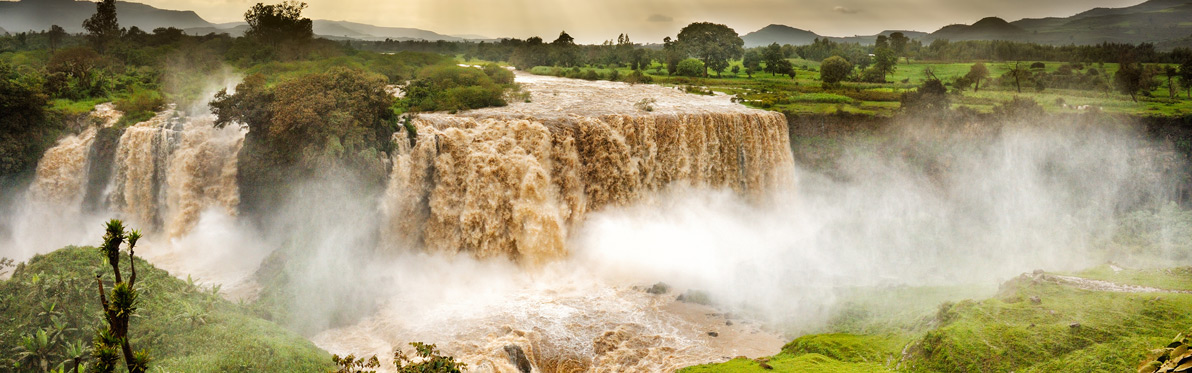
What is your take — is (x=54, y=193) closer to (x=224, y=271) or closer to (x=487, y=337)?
(x=224, y=271)

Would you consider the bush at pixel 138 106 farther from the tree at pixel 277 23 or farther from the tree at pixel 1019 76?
the tree at pixel 1019 76

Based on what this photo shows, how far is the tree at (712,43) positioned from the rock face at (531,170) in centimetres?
3133

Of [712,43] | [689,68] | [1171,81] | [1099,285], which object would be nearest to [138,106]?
[1099,285]

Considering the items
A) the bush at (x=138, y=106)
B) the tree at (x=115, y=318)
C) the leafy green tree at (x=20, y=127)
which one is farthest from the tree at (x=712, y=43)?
the tree at (x=115, y=318)

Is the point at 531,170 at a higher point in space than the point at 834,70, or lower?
lower

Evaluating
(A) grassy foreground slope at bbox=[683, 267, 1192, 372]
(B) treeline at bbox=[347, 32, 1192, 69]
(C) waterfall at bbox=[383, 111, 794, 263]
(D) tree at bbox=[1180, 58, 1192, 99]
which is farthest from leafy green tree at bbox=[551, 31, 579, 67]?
(A) grassy foreground slope at bbox=[683, 267, 1192, 372]

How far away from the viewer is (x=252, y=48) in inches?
1569

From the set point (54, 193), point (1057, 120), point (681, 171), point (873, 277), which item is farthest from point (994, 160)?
point (54, 193)

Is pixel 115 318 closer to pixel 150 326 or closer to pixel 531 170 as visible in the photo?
pixel 150 326

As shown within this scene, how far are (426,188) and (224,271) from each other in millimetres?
7655

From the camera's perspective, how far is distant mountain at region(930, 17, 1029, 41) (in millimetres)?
97812

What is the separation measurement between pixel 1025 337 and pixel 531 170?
52.0 ft

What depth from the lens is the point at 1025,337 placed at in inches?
471

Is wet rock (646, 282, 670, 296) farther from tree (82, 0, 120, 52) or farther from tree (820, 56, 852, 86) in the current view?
tree (82, 0, 120, 52)
